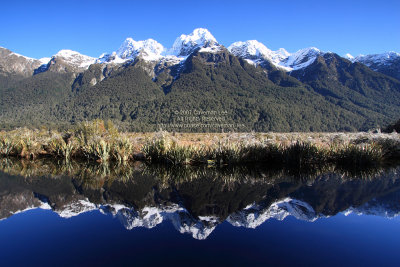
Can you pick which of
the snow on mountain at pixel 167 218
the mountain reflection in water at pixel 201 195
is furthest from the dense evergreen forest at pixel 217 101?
the snow on mountain at pixel 167 218

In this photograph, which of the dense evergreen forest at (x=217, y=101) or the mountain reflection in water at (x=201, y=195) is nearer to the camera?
the mountain reflection in water at (x=201, y=195)

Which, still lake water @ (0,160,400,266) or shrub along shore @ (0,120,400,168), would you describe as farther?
shrub along shore @ (0,120,400,168)

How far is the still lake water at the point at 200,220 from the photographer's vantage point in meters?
3.50

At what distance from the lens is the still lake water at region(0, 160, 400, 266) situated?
3.50 m

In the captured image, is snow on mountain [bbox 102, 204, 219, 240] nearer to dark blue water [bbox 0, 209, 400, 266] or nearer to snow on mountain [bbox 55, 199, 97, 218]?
dark blue water [bbox 0, 209, 400, 266]

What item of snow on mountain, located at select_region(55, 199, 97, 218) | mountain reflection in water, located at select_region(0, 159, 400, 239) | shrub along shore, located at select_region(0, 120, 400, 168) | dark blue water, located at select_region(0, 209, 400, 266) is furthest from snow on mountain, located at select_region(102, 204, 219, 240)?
shrub along shore, located at select_region(0, 120, 400, 168)

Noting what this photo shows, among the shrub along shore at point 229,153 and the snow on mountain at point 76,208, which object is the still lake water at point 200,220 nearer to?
the snow on mountain at point 76,208

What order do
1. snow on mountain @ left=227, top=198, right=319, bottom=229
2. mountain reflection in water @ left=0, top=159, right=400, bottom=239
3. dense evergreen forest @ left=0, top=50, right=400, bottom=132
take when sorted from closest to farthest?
1. snow on mountain @ left=227, top=198, right=319, bottom=229
2. mountain reflection in water @ left=0, top=159, right=400, bottom=239
3. dense evergreen forest @ left=0, top=50, right=400, bottom=132

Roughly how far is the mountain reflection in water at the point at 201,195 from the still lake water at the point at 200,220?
2 cm

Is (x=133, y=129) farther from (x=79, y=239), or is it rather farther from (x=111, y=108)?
(x=79, y=239)

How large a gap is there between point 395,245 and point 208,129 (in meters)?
103

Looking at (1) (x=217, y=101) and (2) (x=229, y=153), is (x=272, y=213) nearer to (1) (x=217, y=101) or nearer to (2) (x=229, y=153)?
(2) (x=229, y=153)

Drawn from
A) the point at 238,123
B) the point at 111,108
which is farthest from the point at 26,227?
the point at 111,108

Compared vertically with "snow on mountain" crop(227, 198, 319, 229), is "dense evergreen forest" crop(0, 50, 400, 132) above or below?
above
